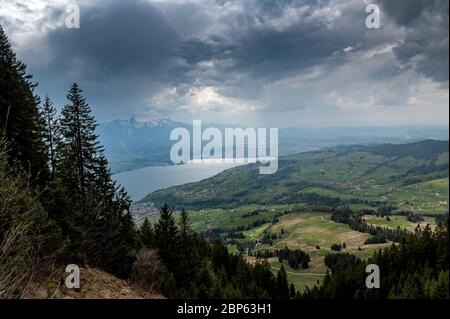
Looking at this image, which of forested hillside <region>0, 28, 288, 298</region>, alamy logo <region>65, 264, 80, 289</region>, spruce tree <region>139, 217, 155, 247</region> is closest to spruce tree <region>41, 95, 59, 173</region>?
forested hillside <region>0, 28, 288, 298</region>

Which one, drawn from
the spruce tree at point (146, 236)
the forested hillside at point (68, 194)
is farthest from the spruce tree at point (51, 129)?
the spruce tree at point (146, 236)

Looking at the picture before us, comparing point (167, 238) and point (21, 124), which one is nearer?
point (21, 124)

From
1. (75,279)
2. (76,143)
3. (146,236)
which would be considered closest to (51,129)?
(76,143)

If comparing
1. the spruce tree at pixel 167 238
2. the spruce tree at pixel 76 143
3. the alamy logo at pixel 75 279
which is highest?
the spruce tree at pixel 76 143

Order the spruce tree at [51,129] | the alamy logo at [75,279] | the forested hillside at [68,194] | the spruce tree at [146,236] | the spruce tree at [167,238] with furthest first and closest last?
the spruce tree at [146,236] < the spruce tree at [167,238] < the spruce tree at [51,129] < the forested hillside at [68,194] < the alamy logo at [75,279]

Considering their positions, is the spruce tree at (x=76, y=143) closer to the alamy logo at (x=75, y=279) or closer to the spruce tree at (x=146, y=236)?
the alamy logo at (x=75, y=279)

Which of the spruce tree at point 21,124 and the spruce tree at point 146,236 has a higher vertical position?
the spruce tree at point 21,124

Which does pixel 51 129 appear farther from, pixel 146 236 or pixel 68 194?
pixel 146 236

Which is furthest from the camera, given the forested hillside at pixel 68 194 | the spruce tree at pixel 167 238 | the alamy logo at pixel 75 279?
the spruce tree at pixel 167 238

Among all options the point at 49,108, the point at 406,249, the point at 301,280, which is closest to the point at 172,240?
the point at 49,108

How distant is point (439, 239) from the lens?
84.1 metres

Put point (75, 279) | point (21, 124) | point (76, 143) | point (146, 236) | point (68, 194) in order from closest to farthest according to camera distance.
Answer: point (75, 279), point (21, 124), point (68, 194), point (76, 143), point (146, 236)
